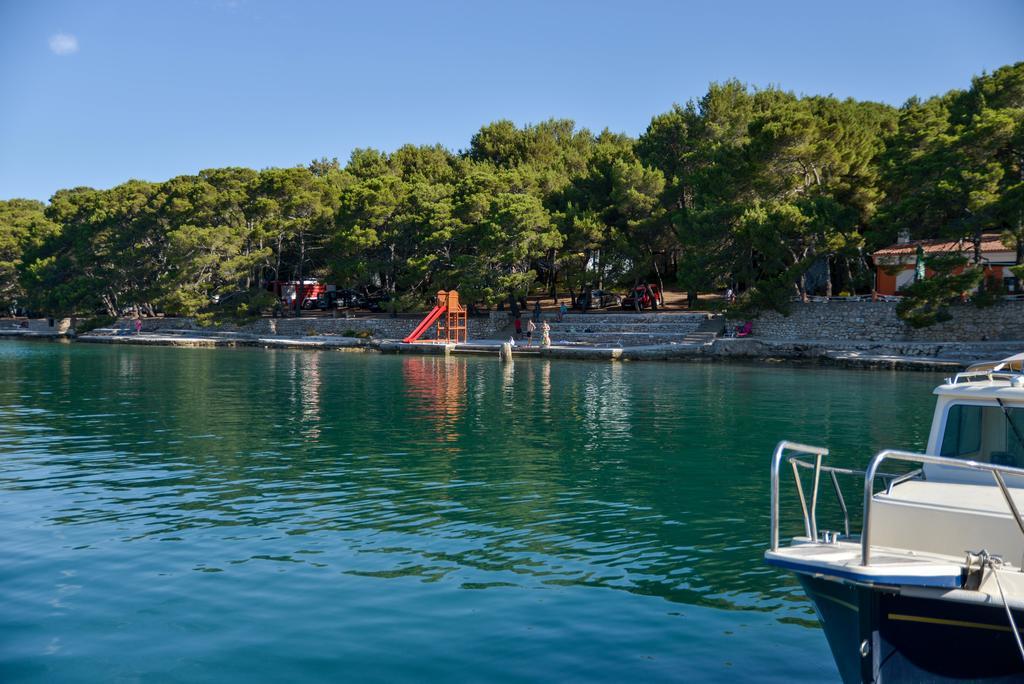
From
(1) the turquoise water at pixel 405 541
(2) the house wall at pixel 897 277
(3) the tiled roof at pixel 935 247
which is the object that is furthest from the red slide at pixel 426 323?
(1) the turquoise water at pixel 405 541

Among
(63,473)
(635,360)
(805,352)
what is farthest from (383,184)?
(63,473)

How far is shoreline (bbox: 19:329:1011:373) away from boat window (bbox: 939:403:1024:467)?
34.8 m

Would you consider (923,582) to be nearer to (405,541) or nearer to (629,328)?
(405,541)

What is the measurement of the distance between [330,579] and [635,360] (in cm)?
4033

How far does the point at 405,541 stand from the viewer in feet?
40.2

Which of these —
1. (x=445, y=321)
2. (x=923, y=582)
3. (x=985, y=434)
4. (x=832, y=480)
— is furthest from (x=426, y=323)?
(x=923, y=582)

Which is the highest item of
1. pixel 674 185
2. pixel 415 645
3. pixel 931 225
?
pixel 674 185

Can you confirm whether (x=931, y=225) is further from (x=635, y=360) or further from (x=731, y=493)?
(x=731, y=493)

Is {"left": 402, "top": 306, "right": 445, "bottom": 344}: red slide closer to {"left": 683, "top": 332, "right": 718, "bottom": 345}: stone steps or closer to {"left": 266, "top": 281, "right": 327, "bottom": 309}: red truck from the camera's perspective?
{"left": 683, "top": 332, "right": 718, "bottom": 345}: stone steps

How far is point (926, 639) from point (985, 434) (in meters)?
3.41

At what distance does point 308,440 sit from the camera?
69.4ft

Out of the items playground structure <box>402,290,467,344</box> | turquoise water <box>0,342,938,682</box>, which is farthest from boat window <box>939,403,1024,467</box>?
playground structure <box>402,290,467,344</box>

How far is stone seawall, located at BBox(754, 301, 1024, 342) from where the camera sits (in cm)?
4422

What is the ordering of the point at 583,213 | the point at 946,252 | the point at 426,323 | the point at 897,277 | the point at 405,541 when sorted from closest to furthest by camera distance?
the point at 405,541
the point at 946,252
the point at 897,277
the point at 583,213
the point at 426,323
